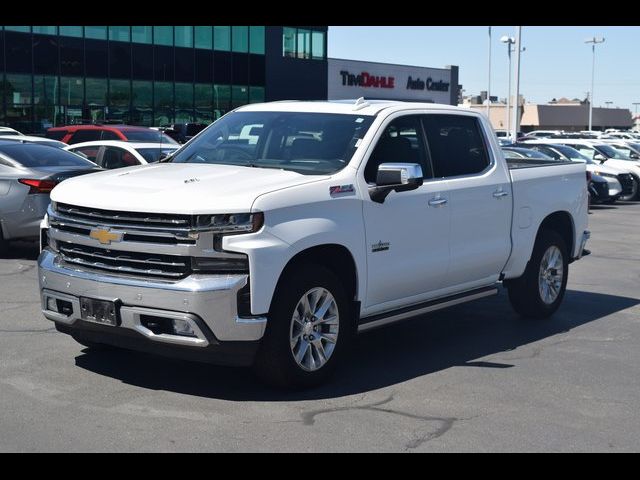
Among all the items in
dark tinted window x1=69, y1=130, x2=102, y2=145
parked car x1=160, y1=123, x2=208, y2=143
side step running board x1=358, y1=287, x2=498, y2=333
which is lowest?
side step running board x1=358, y1=287, x2=498, y2=333

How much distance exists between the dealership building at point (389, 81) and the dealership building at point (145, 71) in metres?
3.38

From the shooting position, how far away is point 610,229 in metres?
19.0

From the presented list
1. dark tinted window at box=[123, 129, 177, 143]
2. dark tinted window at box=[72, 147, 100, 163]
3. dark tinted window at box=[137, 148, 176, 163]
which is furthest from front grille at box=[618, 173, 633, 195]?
dark tinted window at box=[72, 147, 100, 163]

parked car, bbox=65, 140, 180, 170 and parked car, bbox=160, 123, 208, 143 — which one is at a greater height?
parked car, bbox=160, 123, 208, 143

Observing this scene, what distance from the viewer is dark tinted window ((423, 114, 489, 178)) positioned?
7.91 meters

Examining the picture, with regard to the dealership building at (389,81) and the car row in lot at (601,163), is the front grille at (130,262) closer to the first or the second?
the car row in lot at (601,163)

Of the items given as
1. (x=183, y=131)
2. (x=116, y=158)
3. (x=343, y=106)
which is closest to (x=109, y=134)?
(x=116, y=158)

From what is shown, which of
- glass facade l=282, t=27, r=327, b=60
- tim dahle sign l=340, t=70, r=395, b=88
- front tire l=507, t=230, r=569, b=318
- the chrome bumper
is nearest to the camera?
the chrome bumper

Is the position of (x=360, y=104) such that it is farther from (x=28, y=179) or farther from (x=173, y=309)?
(x=28, y=179)

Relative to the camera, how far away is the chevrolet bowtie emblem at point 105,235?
20.5 feet

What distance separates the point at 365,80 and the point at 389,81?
2.82 meters

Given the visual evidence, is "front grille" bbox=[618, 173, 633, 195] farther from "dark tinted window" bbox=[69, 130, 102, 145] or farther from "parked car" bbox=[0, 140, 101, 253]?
"parked car" bbox=[0, 140, 101, 253]

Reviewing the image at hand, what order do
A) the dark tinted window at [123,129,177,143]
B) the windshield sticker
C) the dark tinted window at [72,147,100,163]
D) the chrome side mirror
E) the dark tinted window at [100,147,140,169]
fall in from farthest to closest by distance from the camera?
the dark tinted window at [123,129,177,143] → the dark tinted window at [72,147,100,163] → the dark tinted window at [100,147,140,169] → the chrome side mirror → the windshield sticker

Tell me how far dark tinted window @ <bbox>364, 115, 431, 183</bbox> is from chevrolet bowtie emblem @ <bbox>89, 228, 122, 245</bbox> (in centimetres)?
189
